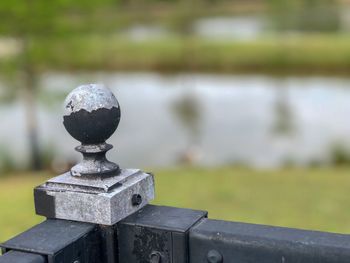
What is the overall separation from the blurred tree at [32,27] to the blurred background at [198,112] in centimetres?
4

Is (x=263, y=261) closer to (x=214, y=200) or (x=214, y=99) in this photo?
(x=214, y=200)

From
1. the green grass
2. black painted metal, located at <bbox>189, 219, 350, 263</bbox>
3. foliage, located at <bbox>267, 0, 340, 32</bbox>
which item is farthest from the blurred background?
black painted metal, located at <bbox>189, 219, 350, 263</bbox>

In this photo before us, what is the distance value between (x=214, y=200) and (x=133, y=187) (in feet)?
26.4

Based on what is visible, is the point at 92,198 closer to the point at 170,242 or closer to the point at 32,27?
the point at 170,242

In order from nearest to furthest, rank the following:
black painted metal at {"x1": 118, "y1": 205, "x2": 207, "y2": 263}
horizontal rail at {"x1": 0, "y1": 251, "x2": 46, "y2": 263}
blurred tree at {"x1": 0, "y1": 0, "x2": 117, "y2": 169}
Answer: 1. horizontal rail at {"x1": 0, "y1": 251, "x2": 46, "y2": 263}
2. black painted metal at {"x1": 118, "y1": 205, "x2": 207, "y2": 263}
3. blurred tree at {"x1": 0, "y1": 0, "x2": 117, "y2": 169}

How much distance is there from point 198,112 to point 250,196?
1193cm

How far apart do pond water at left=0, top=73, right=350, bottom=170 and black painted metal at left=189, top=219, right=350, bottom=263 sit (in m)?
13.6

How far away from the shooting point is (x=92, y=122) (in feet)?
9.48

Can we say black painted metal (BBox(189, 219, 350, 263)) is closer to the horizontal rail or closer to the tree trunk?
the horizontal rail

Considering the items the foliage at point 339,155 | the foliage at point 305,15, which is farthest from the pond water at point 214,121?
the foliage at point 305,15

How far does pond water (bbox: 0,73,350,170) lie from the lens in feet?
57.6

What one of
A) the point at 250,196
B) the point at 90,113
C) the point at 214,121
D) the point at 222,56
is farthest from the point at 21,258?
the point at 222,56

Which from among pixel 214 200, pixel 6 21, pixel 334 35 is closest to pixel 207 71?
pixel 334 35

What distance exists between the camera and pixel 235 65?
30391 millimetres
